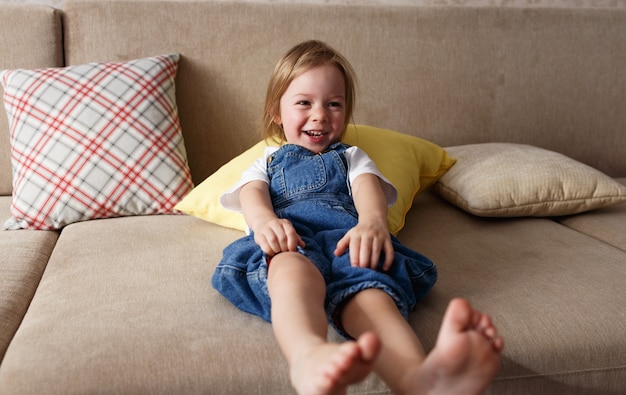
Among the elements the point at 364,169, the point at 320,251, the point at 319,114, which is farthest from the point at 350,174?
the point at 320,251

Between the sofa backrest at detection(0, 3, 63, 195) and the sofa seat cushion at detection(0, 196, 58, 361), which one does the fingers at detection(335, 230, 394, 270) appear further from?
the sofa backrest at detection(0, 3, 63, 195)

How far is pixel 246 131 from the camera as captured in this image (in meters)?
2.00

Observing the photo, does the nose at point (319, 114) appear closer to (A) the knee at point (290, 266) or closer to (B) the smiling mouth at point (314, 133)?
(B) the smiling mouth at point (314, 133)

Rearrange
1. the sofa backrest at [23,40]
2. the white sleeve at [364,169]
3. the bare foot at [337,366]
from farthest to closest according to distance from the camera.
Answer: the sofa backrest at [23,40], the white sleeve at [364,169], the bare foot at [337,366]

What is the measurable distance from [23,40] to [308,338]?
1.36 m

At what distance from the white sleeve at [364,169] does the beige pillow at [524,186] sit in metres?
0.31

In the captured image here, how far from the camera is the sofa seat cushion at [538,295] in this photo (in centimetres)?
114

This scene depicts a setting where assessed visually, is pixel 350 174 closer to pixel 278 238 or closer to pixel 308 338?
pixel 278 238

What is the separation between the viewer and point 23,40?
187cm

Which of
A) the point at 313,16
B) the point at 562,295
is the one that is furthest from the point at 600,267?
the point at 313,16

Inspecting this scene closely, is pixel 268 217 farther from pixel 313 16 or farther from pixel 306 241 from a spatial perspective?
pixel 313 16

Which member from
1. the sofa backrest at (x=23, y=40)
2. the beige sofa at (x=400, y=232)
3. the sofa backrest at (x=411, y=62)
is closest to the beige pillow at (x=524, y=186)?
the beige sofa at (x=400, y=232)

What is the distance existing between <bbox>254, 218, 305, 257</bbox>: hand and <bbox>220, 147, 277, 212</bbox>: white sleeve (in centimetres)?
24

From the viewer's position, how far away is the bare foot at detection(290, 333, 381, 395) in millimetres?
841
